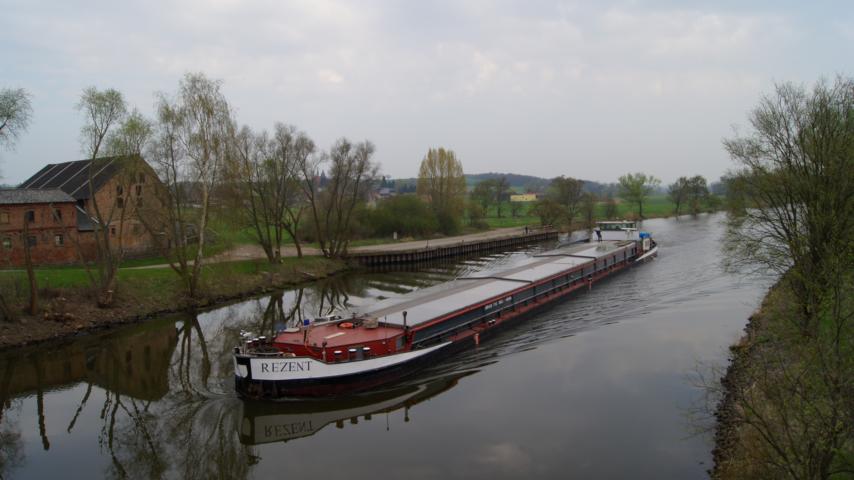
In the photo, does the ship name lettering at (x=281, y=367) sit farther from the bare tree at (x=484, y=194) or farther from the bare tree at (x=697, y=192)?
the bare tree at (x=697, y=192)

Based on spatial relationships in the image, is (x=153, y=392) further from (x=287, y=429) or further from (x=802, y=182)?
(x=802, y=182)

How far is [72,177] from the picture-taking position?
42.1 m

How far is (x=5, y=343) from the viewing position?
23.2 metres

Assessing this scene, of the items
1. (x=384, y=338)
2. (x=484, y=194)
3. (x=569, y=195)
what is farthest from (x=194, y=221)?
(x=484, y=194)

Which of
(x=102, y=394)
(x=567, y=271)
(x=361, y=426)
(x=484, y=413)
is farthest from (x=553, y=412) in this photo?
(x=567, y=271)

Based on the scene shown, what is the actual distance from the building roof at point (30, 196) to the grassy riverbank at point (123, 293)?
464 cm

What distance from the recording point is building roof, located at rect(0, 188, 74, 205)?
1274 inches

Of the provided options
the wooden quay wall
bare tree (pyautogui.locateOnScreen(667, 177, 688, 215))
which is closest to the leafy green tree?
bare tree (pyautogui.locateOnScreen(667, 177, 688, 215))

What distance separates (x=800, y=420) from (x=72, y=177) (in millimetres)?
47132

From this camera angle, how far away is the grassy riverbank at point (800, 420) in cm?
841

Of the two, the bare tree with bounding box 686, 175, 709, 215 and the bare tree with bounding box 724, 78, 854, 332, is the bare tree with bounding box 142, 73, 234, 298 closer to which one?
the bare tree with bounding box 724, 78, 854, 332

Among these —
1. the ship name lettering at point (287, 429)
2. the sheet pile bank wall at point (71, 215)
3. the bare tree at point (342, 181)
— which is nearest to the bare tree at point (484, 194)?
the bare tree at point (342, 181)

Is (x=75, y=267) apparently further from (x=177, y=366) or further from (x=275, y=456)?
(x=275, y=456)

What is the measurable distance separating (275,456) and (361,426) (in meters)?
2.54
